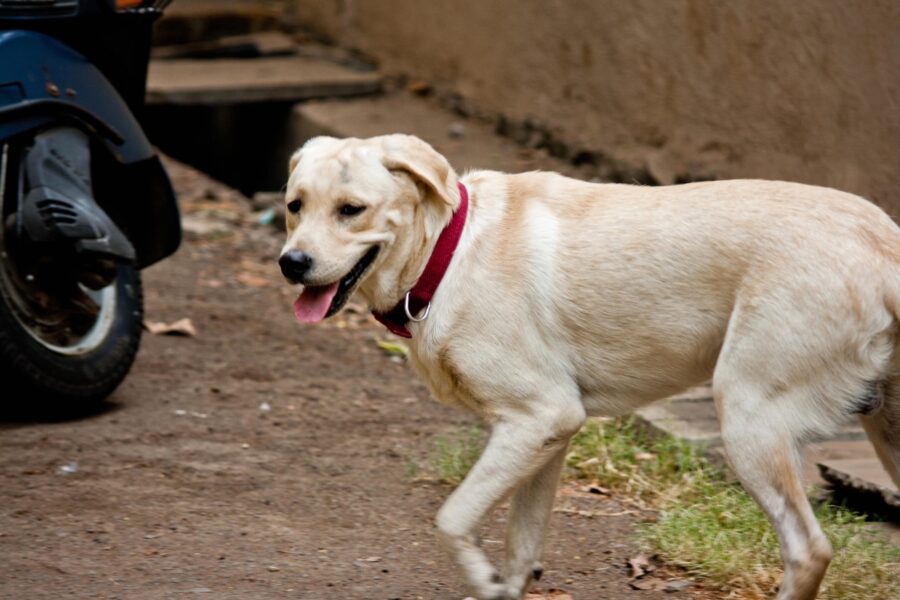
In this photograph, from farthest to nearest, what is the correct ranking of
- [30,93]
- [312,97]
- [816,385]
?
[312,97]
[30,93]
[816,385]

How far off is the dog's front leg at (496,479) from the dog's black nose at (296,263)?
27.3 inches

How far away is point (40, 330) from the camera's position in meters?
5.31

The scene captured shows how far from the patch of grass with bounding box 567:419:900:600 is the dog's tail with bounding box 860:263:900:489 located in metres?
0.37

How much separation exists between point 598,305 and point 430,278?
0.49m

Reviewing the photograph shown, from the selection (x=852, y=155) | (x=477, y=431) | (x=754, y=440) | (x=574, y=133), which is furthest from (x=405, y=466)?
(x=574, y=133)

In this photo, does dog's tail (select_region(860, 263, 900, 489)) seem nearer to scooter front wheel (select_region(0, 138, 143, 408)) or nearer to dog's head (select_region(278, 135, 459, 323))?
dog's head (select_region(278, 135, 459, 323))

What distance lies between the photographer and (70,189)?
17.0 ft

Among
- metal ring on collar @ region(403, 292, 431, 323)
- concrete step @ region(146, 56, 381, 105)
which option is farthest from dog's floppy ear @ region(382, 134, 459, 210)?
concrete step @ region(146, 56, 381, 105)

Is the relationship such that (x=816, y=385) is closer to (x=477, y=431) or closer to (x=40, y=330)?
(x=477, y=431)

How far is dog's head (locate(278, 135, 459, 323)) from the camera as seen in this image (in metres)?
3.71

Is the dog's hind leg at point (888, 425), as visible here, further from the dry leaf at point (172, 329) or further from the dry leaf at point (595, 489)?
the dry leaf at point (172, 329)

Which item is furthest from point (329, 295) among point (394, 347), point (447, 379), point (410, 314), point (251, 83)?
point (251, 83)

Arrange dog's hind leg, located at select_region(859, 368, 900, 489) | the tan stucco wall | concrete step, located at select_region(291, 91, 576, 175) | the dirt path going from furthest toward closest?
1. concrete step, located at select_region(291, 91, 576, 175)
2. the tan stucco wall
3. the dirt path
4. dog's hind leg, located at select_region(859, 368, 900, 489)

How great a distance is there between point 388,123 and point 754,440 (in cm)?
606
